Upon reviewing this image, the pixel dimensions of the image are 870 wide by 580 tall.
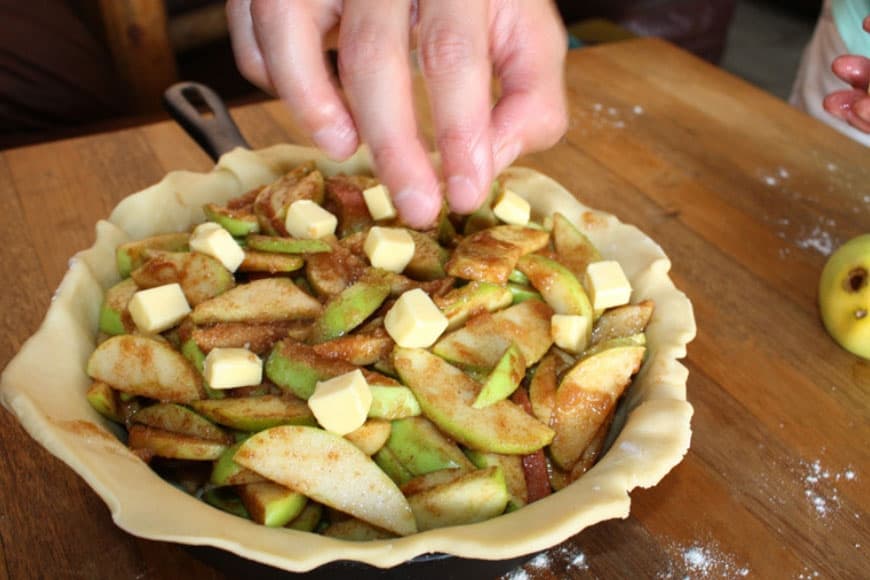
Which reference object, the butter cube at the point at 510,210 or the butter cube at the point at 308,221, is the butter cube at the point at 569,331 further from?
the butter cube at the point at 308,221

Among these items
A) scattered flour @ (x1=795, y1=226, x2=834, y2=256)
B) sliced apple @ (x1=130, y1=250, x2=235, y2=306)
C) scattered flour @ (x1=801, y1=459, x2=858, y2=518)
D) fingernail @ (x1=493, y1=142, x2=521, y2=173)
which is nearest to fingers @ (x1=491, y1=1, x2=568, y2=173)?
fingernail @ (x1=493, y1=142, x2=521, y2=173)

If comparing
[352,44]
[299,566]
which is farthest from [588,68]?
[299,566]

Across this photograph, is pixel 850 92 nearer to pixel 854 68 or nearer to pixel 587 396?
pixel 854 68

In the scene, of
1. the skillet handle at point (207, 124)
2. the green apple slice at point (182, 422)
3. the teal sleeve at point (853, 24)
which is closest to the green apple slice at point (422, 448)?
the green apple slice at point (182, 422)

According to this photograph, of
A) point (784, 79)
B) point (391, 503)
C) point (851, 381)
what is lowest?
point (784, 79)

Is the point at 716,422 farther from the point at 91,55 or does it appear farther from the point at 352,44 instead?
the point at 91,55

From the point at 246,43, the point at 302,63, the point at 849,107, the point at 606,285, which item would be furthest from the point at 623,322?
the point at 849,107
